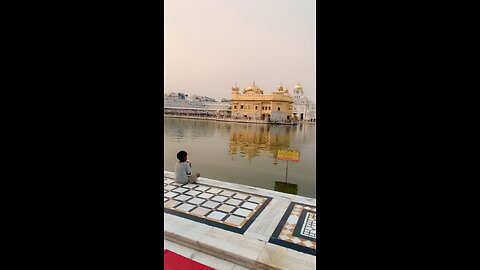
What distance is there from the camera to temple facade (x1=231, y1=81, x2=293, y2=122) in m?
23.2

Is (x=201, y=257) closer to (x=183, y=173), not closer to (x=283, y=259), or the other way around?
(x=283, y=259)

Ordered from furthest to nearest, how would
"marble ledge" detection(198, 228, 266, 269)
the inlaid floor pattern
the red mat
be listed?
the inlaid floor pattern
"marble ledge" detection(198, 228, 266, 269)
the red mat

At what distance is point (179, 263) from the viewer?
1.65 meters

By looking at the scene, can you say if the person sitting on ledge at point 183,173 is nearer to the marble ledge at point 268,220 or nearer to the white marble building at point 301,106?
the marble ledge at point 268,220

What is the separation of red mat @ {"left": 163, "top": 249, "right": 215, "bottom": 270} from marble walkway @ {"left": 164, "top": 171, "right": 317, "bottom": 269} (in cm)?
17

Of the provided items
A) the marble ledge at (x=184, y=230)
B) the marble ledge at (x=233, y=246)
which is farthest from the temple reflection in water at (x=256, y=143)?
the marble ledge at (x=233, y=246)

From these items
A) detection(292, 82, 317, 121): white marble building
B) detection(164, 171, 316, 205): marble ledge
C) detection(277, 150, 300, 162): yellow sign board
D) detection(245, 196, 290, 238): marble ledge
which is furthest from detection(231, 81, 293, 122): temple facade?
detection(245, 196, 290, 238): marble ledge

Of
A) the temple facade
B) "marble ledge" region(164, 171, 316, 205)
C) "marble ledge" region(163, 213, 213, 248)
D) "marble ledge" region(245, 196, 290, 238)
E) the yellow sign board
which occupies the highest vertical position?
the temple facade

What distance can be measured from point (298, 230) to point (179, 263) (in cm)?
111

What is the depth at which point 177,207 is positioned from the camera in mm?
2709

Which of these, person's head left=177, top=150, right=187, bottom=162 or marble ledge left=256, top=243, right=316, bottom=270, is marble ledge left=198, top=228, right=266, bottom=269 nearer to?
marble ledge left=256, top=243, right=316, bottom=270
